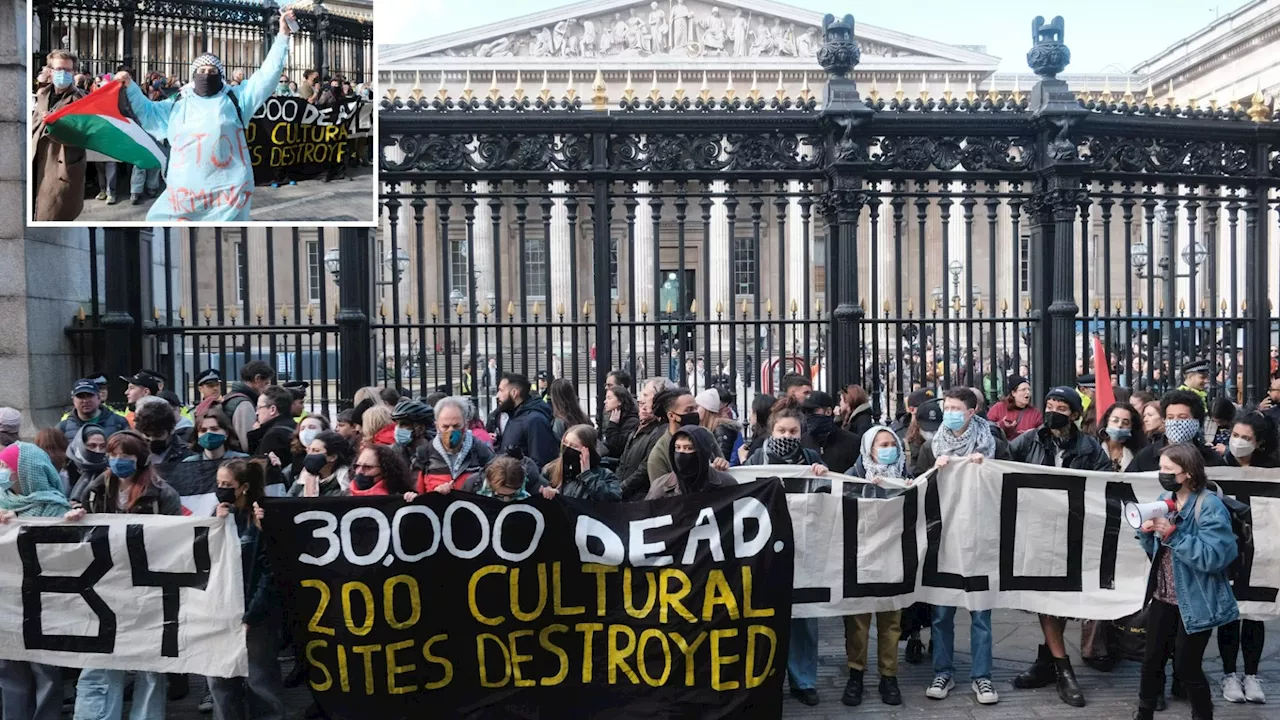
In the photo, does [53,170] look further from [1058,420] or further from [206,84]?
[1058,420]

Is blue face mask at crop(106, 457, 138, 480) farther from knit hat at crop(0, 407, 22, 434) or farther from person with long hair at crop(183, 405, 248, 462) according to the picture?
knit hat at crop(0, 407, 22, 434)

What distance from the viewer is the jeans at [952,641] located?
23.3 ft

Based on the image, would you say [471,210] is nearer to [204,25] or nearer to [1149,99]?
[204,25]

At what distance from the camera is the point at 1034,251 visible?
11773 mm

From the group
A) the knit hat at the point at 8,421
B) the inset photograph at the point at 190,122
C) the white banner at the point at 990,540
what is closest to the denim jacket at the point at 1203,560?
the white banner at the point at 990,540

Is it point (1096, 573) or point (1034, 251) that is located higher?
point (1034, 251)

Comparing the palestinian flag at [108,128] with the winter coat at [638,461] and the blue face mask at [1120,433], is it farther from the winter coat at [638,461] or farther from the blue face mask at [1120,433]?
the blue face mask at [1120,433]

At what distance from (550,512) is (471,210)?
17.4 feet

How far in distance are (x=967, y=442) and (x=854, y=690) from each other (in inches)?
64.9

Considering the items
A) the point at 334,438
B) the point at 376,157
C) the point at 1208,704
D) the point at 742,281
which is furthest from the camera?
the point at 742,281

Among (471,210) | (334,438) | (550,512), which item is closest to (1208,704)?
(550,512)

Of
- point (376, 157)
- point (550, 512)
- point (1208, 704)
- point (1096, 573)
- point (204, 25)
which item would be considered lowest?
point (1208, 704)

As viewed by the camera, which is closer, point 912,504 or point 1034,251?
point 912,504

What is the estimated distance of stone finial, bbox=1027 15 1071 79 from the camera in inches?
449
